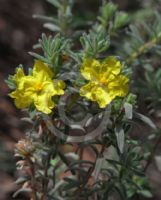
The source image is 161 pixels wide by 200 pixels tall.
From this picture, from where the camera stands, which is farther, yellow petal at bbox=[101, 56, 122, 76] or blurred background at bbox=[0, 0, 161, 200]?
blurred background at bbox=[0, 0, 161, 200]

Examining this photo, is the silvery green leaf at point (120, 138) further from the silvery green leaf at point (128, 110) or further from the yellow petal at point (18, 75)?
the yellow petal at point (18, 75)

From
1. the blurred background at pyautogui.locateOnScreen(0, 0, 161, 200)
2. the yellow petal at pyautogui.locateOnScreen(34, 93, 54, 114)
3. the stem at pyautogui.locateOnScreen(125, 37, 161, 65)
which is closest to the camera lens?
the yellow petal at pyautogui.locateOnScreen(34, 93, 54, 114)

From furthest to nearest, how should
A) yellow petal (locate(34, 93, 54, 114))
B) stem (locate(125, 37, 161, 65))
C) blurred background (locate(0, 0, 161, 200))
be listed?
blurred background (locate(0, 0, 161, 200)) < stem (locate(125, 37, 161, 65)) < yellow petal (locate(34, 93, 54, 114))

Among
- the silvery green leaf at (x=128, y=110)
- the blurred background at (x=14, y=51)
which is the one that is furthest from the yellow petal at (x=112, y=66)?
the blurred background at (x=14, y=51)

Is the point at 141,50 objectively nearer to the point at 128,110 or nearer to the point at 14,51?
the point at 128,110

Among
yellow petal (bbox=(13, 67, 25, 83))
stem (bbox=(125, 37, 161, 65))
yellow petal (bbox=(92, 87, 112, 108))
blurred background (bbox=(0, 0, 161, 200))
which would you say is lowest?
yellow petal (bbox=(92, 87, 112, 108))

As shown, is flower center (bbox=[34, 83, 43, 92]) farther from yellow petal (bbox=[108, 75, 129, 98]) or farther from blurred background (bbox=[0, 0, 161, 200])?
blurred background (bbox=[0, 0, 161, 200])

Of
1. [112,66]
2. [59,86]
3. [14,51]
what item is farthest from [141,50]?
[14,51]

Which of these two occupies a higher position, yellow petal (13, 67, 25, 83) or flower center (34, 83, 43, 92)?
yellow petal (13, 67, 25, 83)

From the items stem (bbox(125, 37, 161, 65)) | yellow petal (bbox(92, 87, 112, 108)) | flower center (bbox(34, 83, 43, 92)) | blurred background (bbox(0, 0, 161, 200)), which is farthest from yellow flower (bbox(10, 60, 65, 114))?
blurred background (bbox(0, 0, 161, 200))
